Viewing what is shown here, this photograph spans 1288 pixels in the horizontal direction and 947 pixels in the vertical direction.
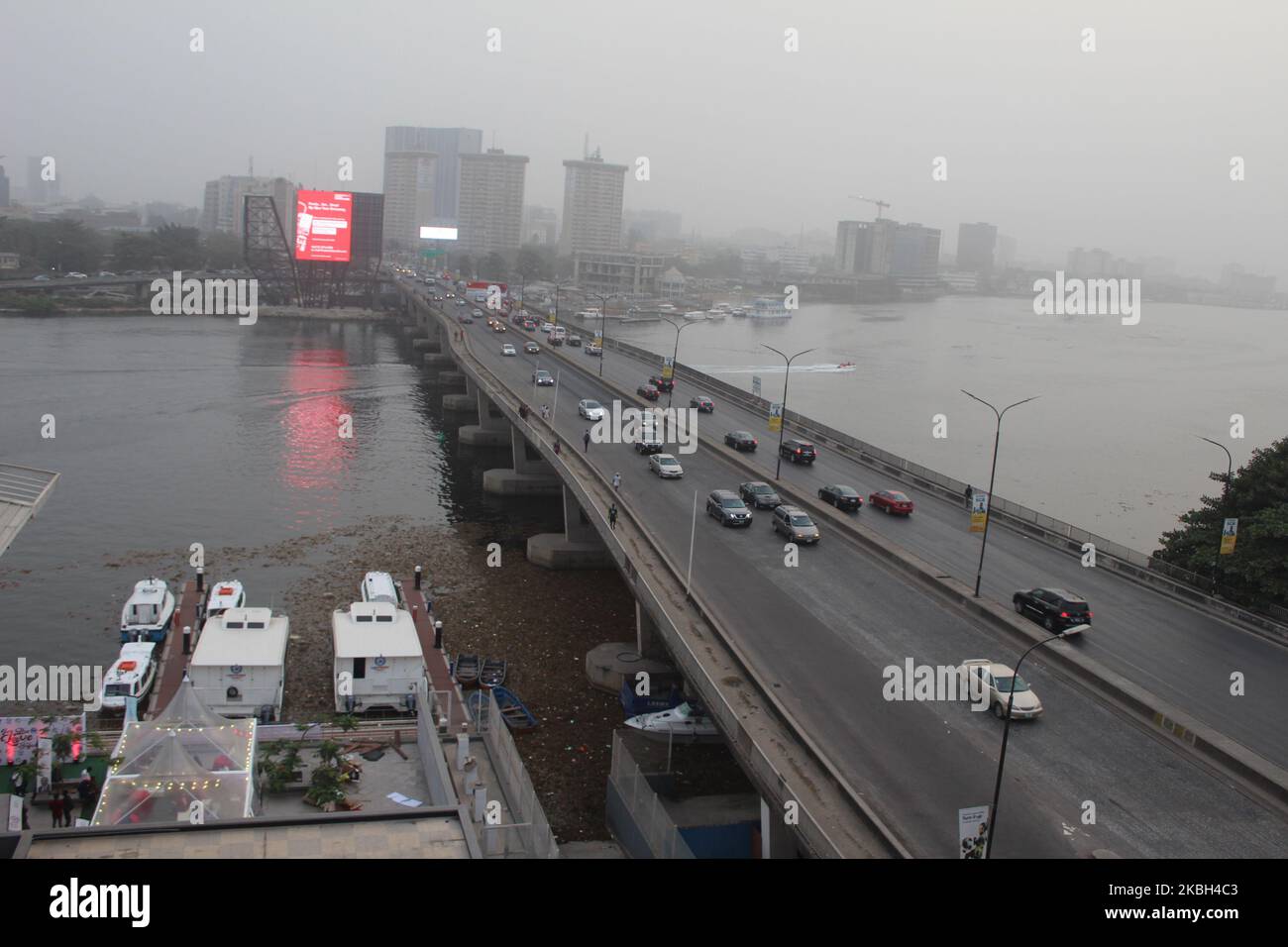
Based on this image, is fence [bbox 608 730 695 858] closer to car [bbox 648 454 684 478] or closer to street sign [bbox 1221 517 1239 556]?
street sign [bbox 1221 517 1239 556]

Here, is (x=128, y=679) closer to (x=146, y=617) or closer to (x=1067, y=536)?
(x=146, y=617)

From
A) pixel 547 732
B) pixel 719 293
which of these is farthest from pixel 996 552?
pixel 719 293

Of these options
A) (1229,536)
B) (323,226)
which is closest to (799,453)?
(1229,536)

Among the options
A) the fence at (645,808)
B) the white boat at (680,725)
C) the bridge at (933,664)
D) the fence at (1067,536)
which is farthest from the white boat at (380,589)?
the fence at (1067,536)

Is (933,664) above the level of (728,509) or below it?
below

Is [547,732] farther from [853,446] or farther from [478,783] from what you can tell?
[853,446]

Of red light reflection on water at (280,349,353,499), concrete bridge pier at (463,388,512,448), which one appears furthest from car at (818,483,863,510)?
concrete bridge pier at (463,388,512,448)
